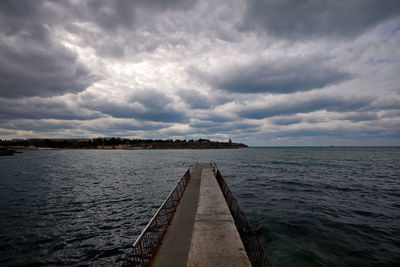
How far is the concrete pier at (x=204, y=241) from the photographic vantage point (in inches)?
243

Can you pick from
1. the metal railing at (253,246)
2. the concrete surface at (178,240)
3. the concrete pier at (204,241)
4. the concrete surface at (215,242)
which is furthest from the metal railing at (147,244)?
the metal railing at (253,246)

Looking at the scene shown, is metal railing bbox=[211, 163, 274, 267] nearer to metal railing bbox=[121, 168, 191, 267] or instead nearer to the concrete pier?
the concrete pier

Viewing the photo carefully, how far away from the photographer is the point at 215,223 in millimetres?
8930

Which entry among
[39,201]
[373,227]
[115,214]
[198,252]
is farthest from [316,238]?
[39,201]

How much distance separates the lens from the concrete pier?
20.2ft

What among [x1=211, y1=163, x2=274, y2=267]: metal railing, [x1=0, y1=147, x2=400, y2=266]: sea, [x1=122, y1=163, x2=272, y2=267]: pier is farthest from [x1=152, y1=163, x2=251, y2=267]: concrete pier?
[x1=0, y1=147, x2=400, y2=266]: sea

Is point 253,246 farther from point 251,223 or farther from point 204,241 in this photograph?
point 251,223

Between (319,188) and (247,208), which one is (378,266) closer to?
(247,208)

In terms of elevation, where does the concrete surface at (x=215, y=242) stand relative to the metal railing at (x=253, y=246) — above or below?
above

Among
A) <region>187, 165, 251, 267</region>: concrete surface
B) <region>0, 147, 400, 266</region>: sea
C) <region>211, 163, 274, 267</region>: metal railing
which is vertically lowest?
<region>0, 147, 400, 266</region>: sea

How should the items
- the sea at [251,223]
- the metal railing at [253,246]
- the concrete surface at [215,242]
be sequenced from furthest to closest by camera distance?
1. the sea at [251,223]
2. the metal railing at [253,246]
3. the concrete surface at [215,242]

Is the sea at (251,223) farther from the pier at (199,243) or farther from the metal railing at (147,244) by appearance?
the pier at (199,243)

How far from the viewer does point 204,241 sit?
722 centimetres

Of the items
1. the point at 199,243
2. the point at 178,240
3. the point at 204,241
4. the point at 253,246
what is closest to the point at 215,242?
the point at 204,241
